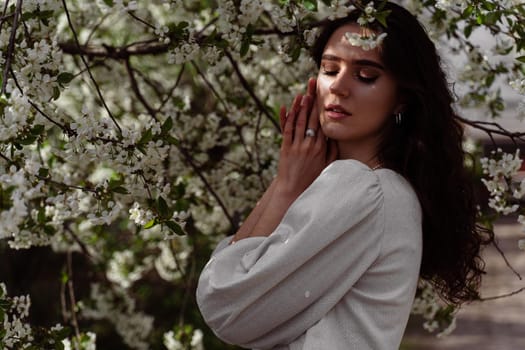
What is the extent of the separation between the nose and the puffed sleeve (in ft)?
0.63

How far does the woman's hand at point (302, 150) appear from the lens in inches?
78.2

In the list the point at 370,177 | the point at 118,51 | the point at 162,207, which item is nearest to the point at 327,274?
the point at 370,177

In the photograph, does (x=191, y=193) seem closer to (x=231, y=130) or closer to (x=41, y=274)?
(x=231, y=130)

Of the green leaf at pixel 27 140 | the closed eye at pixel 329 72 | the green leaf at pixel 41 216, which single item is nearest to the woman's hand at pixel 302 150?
the closed eye at pixel 329 72

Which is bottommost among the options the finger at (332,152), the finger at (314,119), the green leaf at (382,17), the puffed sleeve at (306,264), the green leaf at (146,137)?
the puffed sleeve at (306,264)

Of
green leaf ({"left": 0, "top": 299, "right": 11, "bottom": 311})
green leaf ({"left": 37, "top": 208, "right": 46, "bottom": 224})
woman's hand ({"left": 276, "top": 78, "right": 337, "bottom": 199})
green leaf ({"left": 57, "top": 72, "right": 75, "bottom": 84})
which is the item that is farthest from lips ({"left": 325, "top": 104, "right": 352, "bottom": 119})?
green leaf ({"left": 37, "top": 208, "right": 46, "bottom": 224})

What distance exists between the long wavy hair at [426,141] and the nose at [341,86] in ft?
0.34

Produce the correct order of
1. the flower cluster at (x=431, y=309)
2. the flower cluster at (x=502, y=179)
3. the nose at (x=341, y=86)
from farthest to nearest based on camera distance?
the flower cluster at (x=431, y=309)
the flower cluster at (x=502, y=179)
the nose at (x=341, y=86)

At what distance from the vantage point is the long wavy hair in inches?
75.6

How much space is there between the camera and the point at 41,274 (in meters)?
6.23

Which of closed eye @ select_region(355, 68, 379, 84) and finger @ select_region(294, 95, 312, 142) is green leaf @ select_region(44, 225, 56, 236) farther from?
closed eye @ select_region(355, 68, 379, 84)

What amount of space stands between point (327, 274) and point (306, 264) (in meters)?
0.05

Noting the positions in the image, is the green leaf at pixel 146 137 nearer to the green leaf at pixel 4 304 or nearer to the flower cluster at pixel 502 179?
the green leaf at pixel 4 304

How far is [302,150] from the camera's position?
6.61ft
